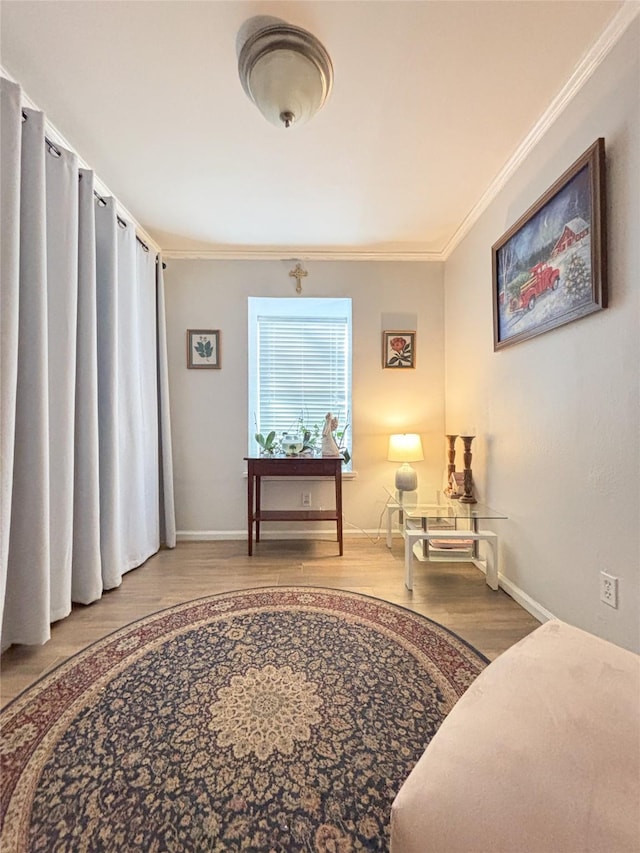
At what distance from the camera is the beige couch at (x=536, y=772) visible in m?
0.51

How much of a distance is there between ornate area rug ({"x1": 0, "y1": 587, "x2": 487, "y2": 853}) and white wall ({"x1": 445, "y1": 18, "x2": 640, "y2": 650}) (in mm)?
600

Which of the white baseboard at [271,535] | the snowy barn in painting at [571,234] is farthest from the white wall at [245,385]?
the snowy barn in painting at [571,234]

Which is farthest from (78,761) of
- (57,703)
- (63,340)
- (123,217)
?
(123,217)

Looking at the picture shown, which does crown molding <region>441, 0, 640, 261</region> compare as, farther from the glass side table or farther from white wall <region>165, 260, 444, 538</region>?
the glass side table

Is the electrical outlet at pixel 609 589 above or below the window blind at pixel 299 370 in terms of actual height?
below

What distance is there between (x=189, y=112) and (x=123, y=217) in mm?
968

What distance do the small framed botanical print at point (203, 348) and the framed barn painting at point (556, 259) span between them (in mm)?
2172

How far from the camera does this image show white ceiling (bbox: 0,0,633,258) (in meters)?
1.27

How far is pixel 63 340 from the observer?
1719 mm

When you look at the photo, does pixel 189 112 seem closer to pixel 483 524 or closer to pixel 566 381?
pixel 566 381

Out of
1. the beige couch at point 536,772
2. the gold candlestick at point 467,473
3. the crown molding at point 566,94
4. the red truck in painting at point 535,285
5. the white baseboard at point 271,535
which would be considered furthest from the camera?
the white baseboard at point 271,535

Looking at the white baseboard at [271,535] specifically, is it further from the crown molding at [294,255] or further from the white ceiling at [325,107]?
the white ceiling at [325,107]

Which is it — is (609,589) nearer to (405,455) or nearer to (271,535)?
(405,455)

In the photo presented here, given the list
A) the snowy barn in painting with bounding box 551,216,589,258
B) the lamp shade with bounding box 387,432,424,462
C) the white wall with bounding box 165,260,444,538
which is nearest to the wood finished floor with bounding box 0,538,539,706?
the white wall with bounding box 165,260,444,538
